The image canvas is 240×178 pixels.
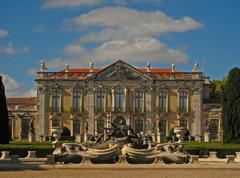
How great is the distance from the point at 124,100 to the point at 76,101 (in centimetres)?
547

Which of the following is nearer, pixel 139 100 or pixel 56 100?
pixel 139 100

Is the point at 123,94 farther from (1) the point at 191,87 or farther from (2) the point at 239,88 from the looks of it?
(2) the point at 239,88

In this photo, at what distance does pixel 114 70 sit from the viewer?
66.6m

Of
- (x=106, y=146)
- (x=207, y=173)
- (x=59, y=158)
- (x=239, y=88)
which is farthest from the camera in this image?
(x=239, y=88)

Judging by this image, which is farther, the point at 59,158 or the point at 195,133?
the point at 195,133

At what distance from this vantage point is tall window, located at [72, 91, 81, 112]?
6694cm

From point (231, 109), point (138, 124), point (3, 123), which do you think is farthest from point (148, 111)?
point (3, 123)

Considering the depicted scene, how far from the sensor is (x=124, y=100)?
6644 cm

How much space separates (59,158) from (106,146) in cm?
239

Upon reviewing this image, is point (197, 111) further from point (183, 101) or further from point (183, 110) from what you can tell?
point (183, 101)

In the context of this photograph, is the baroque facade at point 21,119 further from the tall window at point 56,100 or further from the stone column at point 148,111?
the stone column at point 148,111

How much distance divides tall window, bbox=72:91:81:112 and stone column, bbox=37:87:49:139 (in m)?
3.07

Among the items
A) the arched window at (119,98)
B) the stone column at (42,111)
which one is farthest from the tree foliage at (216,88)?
the stone column at (42,111)

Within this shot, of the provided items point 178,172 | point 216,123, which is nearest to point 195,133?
point 216,123
